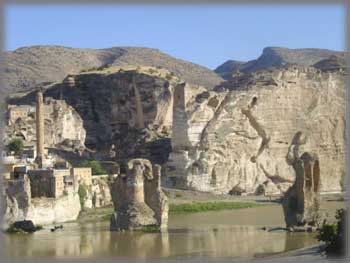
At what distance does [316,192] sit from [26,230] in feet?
20.5

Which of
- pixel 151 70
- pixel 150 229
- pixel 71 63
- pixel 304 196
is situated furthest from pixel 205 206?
pixel 71 63

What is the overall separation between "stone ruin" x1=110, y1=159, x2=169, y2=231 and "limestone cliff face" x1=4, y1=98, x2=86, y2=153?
15322mm

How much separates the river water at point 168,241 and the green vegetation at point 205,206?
304cm

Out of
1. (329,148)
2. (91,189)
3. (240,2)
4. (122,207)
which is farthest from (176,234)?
(329,148)

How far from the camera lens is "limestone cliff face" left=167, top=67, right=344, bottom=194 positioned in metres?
28.8

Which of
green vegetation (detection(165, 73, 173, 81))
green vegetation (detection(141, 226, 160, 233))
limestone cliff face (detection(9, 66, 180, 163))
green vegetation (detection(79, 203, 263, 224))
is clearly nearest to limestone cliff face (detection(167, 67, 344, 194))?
limestone cliff face (detection(9, 66, 180, 163))

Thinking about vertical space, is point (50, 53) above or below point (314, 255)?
above

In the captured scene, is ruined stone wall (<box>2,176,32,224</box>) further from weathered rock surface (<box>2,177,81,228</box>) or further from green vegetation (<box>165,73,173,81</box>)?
green vegetation (<box>165,73,173,81</box>)

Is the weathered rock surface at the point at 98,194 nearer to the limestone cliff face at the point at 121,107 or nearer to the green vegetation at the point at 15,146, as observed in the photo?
the green vegetation at the point at 15,146

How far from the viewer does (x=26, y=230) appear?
16.6m

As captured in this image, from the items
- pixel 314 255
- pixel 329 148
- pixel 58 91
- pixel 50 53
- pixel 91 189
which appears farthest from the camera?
pixel 50 53

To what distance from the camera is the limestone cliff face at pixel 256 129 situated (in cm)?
2878

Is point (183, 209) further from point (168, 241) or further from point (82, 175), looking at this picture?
point (168, 241)

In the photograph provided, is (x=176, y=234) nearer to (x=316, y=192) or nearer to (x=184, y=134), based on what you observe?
(x=316, y=192)
